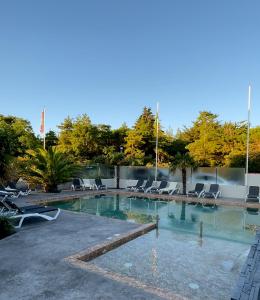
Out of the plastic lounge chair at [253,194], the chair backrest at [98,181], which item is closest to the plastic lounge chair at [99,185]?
the chair backrest at [98,181]

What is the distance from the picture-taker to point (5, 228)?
695cm

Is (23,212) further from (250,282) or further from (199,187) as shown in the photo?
(199,187)

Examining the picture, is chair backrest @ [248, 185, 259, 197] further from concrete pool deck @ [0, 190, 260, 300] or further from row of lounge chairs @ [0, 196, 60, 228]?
row of lounge chairs @ [0, 196, 60, 228]

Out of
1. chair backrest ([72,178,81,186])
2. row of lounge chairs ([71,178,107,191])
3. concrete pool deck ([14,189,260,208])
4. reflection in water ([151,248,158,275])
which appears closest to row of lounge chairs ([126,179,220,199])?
concrete pool deck ([14,189,260,208])

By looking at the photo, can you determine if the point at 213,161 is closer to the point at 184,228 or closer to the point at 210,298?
the point at 184,228

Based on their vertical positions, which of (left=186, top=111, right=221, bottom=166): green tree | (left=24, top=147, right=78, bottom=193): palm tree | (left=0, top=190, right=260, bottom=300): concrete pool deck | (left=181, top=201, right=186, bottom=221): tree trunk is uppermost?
(left=186, top=111, right=221, bottom=166): green tree

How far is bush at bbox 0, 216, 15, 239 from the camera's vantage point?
6.85 m

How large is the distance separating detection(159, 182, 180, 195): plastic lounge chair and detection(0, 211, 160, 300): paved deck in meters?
9.09

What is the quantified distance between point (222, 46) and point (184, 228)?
11886 mm

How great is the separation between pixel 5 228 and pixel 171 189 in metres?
11.9

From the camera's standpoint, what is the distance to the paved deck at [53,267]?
3969 millimetres

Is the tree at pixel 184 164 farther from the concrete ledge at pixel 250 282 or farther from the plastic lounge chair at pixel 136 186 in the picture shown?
the concrete ledge at pixel 250 282

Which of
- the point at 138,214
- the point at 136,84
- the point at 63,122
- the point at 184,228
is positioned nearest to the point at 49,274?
the point at 184,228

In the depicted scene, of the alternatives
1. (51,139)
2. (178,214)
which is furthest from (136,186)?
(51,139)
